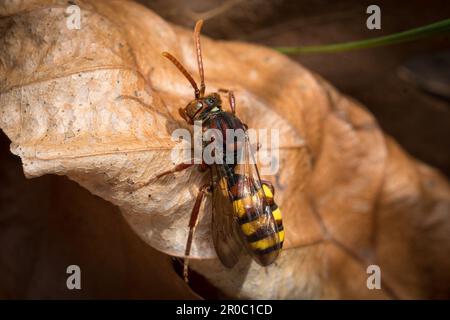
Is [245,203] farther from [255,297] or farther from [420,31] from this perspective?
[420,31]

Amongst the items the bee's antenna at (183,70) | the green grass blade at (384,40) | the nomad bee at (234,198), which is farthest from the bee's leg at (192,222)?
the green grass blade at (384,40)

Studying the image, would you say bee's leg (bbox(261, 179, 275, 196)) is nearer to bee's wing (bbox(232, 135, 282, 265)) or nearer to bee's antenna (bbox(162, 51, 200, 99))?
bee's wing (bbox(232, 135, 282, 265))

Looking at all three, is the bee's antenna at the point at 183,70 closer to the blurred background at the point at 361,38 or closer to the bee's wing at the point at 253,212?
the bee's wing at the point at 253,212

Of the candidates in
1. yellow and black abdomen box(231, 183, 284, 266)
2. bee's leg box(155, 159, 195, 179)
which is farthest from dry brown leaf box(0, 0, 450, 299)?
yellow and black abdomen box(231, 183, 284, 266)

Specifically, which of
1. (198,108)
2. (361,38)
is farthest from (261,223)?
(361,38)

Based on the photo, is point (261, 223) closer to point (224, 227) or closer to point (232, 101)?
point (224, 227)
